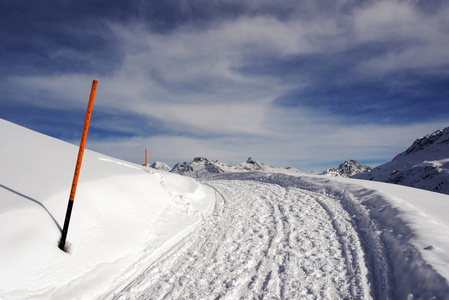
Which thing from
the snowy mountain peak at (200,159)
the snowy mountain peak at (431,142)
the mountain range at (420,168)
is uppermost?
the snowy mountain peak at (431,142)

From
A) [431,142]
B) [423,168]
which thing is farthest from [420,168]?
[431,142]

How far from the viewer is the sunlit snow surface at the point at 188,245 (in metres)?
3.97

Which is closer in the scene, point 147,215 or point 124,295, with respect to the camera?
point 124,295

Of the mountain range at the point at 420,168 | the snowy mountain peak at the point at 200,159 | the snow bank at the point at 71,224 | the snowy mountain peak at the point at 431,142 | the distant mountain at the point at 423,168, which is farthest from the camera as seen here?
the snowy mountain peak at the point at 200,159

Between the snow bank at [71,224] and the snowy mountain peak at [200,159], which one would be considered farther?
the snowy mountain peak at [200,159]

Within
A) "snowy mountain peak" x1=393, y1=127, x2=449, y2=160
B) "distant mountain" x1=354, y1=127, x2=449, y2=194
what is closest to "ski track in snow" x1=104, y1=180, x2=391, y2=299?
"distant mountain" x1=354, y1=127, x2=449, y2=194

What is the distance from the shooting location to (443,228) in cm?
581

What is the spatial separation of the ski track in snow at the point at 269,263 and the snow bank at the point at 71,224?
0.72m

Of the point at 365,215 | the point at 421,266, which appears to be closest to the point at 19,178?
the point at 421,266

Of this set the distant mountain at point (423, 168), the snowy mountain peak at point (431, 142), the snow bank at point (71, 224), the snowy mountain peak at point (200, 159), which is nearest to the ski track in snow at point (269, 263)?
the snow bank at point (71, 224)

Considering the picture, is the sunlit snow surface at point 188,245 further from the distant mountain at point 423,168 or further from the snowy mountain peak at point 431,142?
the snowy mountain peak at point 431,142

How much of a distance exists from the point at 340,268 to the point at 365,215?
3576 millimetres

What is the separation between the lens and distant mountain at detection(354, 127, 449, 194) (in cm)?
7956

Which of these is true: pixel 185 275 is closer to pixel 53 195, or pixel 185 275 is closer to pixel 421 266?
pixel 53 195
